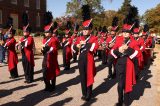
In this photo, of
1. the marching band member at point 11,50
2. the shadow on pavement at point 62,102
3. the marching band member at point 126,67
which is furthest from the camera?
the marching band member at point 11,50

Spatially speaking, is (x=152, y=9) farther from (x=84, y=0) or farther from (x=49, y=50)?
(x=49, y=50)

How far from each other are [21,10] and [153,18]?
21.7m

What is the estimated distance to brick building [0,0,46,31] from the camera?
37.1 meters

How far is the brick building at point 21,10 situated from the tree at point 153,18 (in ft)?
55.7

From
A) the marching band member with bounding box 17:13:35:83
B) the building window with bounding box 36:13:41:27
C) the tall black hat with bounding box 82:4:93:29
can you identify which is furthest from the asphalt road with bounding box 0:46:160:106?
the building window with bounding box 36:13:41:27

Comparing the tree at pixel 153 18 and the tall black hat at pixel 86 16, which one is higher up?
the tree at pixel 153 18

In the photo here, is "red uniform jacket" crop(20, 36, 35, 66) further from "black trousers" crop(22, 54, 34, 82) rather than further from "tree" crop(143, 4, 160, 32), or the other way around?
"tree" crop(143, 4, 160, 32)

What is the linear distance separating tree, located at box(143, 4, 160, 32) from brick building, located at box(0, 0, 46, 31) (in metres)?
17.0

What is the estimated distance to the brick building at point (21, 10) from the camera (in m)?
37.1

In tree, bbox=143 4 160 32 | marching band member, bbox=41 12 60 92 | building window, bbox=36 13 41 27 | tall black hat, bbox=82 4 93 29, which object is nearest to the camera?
tall black hat, bbox=82 4 93 29

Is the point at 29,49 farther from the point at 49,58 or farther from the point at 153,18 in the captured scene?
the point at 153,18

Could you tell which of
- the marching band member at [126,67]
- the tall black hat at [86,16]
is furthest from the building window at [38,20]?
the marching band member at [126,67]

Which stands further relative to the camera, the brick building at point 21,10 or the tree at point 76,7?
the tree at point 76,7

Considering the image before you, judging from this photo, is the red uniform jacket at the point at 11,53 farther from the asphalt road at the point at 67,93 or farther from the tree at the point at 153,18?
the tree at the point at 153,18
